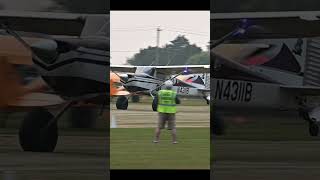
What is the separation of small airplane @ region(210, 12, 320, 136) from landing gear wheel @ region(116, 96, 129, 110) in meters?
19.4

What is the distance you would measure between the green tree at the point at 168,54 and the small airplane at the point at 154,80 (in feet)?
1.68

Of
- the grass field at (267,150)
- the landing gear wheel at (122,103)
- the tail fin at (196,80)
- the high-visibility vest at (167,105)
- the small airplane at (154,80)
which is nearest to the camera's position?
the grass field at (267,150)

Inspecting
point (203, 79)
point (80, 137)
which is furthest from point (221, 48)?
point (203, 79)

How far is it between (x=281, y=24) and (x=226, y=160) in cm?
122

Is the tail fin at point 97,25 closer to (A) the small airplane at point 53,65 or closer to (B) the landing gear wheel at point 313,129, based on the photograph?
(A) the small airplane at point 53,65

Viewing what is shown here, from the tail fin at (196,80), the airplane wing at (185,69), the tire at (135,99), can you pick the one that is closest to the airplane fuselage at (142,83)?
the tire at (135,99)

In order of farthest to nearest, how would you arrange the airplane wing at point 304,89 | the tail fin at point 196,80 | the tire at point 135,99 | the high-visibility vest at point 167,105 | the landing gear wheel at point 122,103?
the tail fin at point 196,80 → the tire at point 135,99 → the landing gear wheel at point 122,103 → the high-visibility vest at point 167,105 → the airplane wing at point 304,89

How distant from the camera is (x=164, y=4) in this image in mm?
5527

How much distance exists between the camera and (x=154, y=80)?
26406 millimetres

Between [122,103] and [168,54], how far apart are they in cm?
539

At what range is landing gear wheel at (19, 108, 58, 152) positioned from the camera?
534 centimetres

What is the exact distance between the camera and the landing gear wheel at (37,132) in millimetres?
5344

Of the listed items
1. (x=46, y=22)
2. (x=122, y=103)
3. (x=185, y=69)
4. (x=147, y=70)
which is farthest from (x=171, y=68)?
(x=46, y=22)

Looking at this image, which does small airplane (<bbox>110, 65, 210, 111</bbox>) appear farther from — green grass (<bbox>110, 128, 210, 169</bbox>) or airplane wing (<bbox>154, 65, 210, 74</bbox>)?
green grass (<bbox>110, 128, 210, 169</bbox>)
